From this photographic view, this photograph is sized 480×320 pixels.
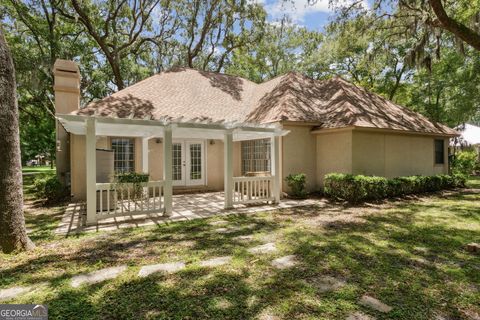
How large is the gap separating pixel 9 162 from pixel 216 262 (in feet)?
12.3

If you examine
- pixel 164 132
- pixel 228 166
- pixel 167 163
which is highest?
pixel 164 132

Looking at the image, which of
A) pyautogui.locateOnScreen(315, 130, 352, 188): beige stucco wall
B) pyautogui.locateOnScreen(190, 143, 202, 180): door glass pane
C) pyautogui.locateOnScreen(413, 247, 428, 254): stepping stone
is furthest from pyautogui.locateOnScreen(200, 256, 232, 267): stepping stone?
pyautogui.locateOnScreen(190, 143, 202, 180): door glass pane

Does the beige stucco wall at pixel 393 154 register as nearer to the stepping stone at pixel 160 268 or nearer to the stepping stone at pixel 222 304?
the stepping stone at pixel 160 268

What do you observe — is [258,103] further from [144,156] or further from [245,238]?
[245,238]

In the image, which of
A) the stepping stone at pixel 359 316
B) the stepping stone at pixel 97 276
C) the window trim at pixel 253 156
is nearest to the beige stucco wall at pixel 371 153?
the window trim at pixel 253 156

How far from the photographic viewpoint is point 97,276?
386 centimetres

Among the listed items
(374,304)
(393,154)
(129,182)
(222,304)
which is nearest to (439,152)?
(393,154)

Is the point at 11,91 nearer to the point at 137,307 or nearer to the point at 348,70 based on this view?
the point at 137,307

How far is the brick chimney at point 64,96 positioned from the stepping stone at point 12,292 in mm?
8786

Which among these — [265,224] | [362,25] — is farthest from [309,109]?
[265,224]

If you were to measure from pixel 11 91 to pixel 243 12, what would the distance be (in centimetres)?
1609

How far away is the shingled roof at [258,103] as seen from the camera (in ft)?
35.8

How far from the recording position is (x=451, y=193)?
11469mm

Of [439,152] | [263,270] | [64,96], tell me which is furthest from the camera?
[439,152]
